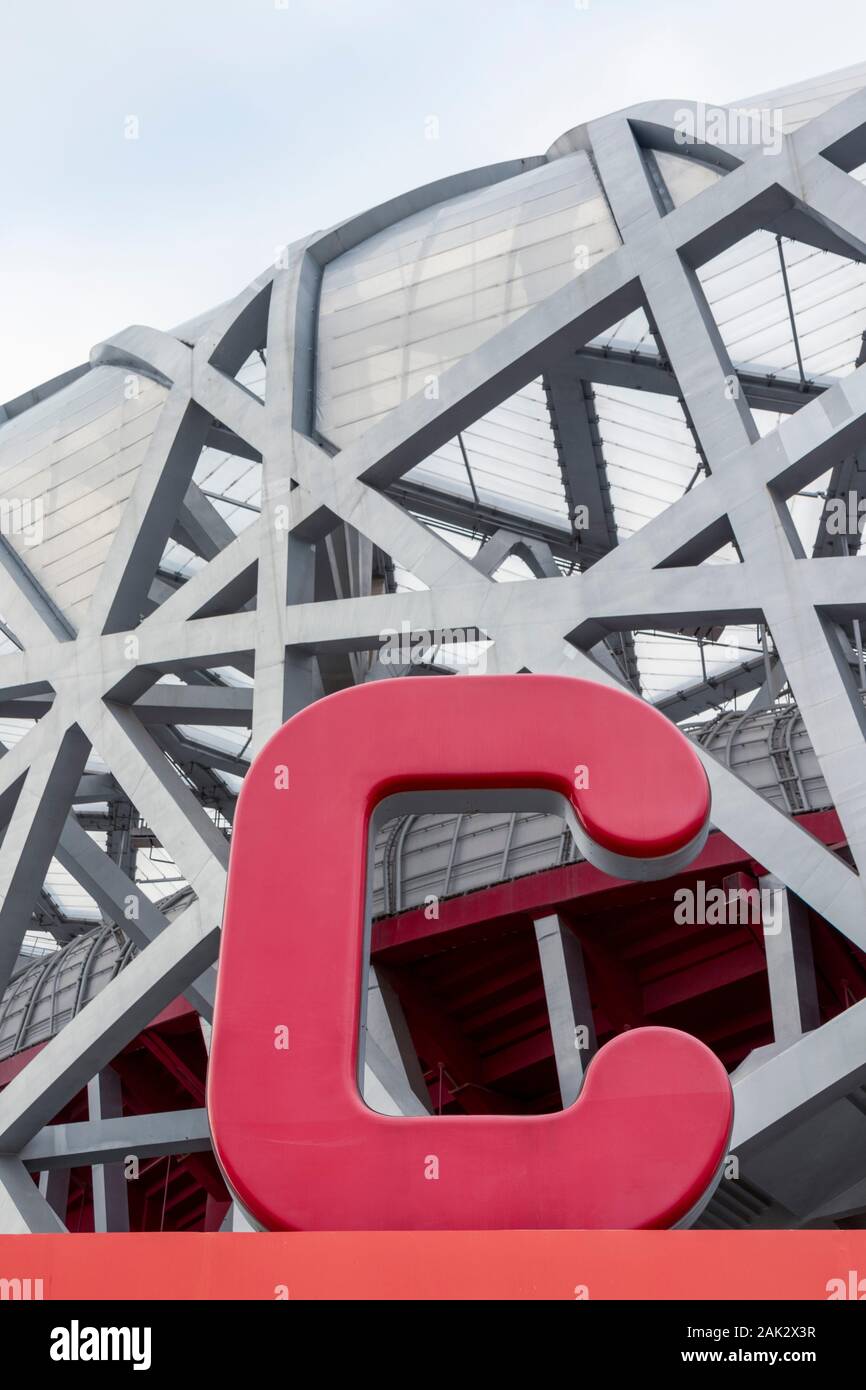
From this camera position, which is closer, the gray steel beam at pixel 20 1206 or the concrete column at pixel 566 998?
the gray steel beam at pixel 20 1206

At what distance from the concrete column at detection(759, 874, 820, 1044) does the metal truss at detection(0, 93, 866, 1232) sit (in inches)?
224

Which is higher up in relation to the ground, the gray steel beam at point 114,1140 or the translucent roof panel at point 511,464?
the translucent roof panel at point 511,464

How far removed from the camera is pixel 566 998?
21.0 metres

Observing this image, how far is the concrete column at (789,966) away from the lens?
19.2 m

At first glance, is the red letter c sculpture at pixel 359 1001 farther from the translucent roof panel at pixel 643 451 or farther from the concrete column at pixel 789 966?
the translucent roof panel at pixel 643 451

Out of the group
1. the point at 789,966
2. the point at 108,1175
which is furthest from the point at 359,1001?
the point at 108,1175

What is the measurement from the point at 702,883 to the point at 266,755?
1147 cm

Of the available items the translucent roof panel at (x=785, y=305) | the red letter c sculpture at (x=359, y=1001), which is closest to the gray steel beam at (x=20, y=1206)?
the red letter c sculpture at (x=359, y=1001)

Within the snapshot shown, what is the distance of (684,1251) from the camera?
26.8ft

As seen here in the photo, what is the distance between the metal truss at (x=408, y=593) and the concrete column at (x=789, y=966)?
18.7 ft

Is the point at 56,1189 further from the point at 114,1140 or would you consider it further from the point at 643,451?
the point at 643,451

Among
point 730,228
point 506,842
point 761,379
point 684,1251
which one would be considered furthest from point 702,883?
point 684,1251

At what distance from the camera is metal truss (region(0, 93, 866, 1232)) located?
14.4m
